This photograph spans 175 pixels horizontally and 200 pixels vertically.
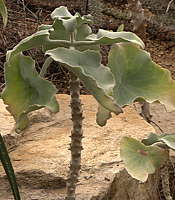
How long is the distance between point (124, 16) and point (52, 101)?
355 centimetres

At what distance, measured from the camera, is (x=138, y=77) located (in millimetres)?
1162

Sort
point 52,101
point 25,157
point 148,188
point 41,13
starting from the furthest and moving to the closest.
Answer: point 41,13 → point 148,188 → point 25,157 → point 52,101

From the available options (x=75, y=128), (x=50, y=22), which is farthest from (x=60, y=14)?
(x=50, y=22)

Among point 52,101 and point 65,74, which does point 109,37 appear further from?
point 65,74

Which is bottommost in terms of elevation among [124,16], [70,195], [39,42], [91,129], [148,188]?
[124,16]

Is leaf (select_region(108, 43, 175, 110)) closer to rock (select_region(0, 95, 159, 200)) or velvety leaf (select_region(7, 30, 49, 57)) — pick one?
velvety leaf (select_region(7, 30, 49, 57))

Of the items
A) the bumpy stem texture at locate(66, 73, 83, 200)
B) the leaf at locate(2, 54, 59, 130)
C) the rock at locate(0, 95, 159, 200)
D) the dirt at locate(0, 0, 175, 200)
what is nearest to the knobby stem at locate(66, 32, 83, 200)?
the bumpy stem texture at locate(66, 73, 83, 200)

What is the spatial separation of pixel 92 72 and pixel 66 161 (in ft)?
2.84

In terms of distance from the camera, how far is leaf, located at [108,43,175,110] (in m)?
1.13

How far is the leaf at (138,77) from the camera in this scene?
3.72 ft

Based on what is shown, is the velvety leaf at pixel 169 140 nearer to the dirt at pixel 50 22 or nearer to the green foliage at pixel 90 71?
the green foliage at pixel 90 71

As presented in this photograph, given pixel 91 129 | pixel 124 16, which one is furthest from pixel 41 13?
pixel 91 129

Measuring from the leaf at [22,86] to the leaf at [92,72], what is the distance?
8 centimetres

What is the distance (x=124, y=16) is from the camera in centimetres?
454
